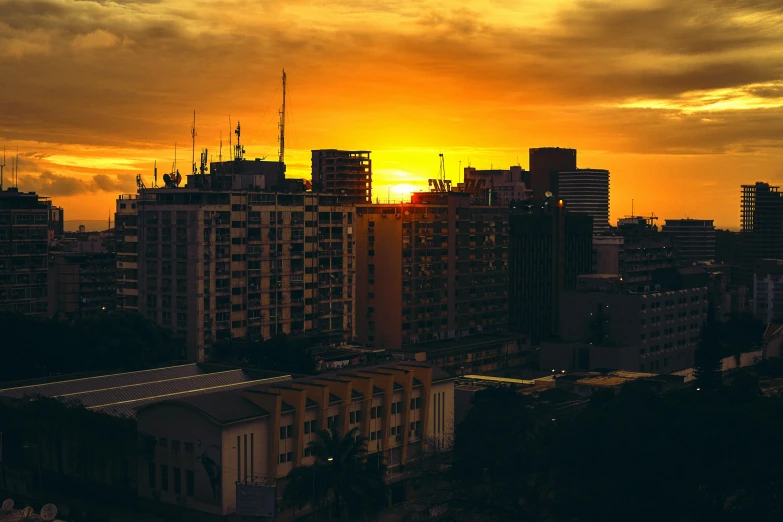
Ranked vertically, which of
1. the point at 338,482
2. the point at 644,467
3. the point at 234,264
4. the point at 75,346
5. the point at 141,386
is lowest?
the point at 338,482

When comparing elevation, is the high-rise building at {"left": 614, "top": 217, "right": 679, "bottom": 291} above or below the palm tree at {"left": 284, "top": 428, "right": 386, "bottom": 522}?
above

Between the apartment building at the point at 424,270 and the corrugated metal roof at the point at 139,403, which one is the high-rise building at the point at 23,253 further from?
the corrugated metal roof at the point at 139,403

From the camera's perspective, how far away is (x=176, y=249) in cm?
9262

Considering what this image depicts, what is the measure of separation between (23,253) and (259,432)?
6421 centimetres

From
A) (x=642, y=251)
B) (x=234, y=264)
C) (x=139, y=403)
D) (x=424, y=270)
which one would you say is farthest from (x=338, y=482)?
(x=642, y=251)

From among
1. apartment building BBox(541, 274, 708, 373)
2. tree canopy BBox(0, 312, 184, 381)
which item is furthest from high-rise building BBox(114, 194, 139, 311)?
apartment building BBox(541, 274, 708, 373)

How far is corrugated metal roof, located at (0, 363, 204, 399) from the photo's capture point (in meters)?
63.4

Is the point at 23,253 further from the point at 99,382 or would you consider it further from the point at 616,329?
the point at 616,329

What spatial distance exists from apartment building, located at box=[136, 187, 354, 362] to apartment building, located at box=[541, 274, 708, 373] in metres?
22.6

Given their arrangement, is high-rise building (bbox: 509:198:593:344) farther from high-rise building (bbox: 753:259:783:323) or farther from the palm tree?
the palm tree

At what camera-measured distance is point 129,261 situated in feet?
319

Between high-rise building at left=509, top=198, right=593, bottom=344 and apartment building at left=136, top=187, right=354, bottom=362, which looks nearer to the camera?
apartment building at left=136, top=187, right=354, bottom=362

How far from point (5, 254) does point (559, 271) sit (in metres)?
63.0

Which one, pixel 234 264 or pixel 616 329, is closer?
pixel 234 264
